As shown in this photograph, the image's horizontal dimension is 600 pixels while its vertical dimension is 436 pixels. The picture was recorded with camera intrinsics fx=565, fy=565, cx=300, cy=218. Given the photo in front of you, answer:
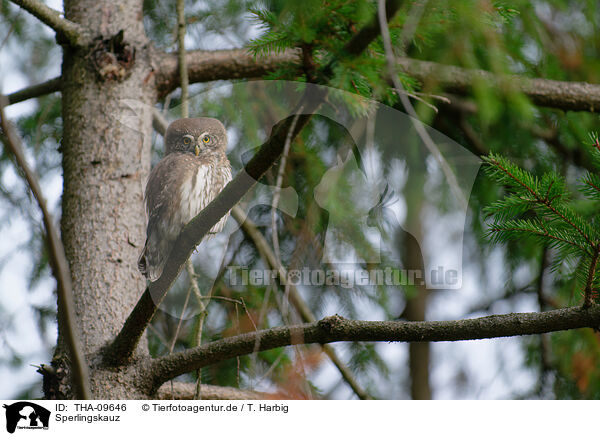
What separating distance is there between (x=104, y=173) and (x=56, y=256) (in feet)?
2.45

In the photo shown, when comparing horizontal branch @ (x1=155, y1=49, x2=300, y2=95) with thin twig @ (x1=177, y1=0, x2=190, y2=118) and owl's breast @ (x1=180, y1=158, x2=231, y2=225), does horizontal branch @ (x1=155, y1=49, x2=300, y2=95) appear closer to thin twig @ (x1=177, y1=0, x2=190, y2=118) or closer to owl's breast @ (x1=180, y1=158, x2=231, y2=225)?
thin twig @ (x1=177, y1=0, x2=190, y2=118)

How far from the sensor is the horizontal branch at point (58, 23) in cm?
133

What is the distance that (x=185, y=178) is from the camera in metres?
1.04

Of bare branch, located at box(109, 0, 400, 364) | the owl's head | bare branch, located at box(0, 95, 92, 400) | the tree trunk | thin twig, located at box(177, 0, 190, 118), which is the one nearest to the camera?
bare branch, located at box(0, 95, 92, 400)

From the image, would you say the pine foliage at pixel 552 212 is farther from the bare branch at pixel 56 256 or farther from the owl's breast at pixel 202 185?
the bare branch at pixel 56 256

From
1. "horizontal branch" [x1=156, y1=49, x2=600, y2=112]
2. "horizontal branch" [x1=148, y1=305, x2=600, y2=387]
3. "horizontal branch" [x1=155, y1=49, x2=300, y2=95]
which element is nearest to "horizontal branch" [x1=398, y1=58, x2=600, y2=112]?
"horizontal branch" [x1=156, y1=49, x2=600, y2=112]

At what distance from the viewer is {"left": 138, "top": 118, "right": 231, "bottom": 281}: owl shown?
1025 millimetres

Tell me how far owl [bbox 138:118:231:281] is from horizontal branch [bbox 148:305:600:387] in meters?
0.19

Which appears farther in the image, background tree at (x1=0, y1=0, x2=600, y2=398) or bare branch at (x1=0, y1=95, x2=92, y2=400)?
background tree at (x1=0, y1=0, x2=600, y2=398)

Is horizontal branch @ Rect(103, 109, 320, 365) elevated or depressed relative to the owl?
depressed

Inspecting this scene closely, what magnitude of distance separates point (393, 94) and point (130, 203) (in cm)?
67

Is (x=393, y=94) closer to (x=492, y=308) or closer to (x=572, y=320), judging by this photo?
(x=572, y=320)

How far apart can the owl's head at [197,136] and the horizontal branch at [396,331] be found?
35 centimetres
